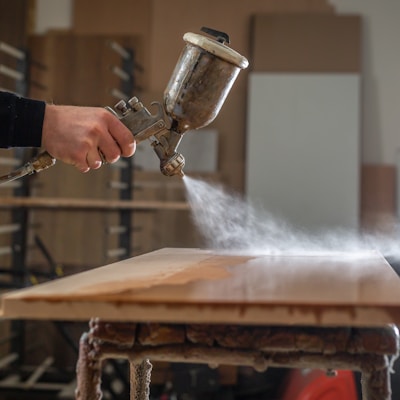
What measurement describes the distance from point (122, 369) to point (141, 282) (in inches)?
92.5

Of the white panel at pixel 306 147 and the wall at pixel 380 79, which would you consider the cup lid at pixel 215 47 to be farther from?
the wall at pixel 380 79

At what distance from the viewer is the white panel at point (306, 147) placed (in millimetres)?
3205

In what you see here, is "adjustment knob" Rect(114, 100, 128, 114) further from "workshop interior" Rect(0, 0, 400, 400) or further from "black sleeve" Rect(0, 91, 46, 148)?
"workshop interior" Rect(0, 0, 400, 400)

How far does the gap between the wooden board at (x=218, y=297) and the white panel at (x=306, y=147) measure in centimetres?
216

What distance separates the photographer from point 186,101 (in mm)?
1240

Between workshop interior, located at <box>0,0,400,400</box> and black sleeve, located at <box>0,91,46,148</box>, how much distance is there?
70.6 inches

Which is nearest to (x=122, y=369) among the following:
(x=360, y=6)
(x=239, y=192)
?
(x=239, y=192)

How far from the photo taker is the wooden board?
765 millimetres

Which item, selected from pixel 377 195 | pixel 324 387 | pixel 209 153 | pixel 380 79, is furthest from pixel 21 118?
pixel 380 79

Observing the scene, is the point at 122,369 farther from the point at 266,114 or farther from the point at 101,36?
the point at 101,36

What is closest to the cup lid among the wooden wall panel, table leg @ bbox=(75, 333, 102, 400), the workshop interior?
table leg @ bbox=(75, 333, 102, 400)

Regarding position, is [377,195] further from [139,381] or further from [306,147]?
[139,381]

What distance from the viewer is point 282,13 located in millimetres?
3426

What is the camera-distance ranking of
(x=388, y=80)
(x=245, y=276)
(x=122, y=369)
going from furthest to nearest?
1. (x=388, y=80)
2. (x=122, y=369)
3. (x=245, y=276)
